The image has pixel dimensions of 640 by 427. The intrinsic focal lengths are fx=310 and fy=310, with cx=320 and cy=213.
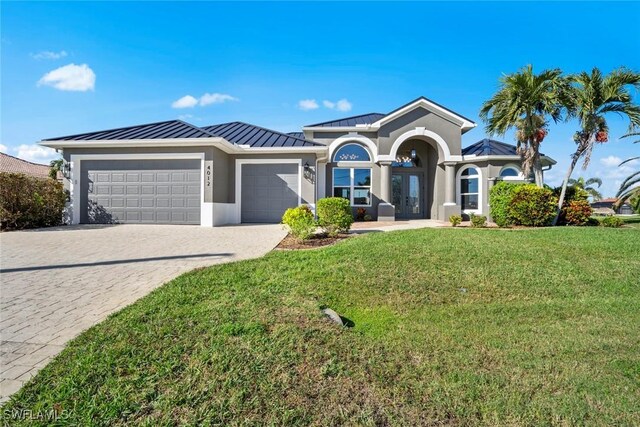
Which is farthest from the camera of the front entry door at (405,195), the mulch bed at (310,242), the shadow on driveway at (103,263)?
the front entry door at (405,195)

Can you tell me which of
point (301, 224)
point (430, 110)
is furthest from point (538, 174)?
point (301, 224)

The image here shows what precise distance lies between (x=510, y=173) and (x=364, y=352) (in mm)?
17156

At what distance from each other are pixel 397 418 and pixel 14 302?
5138 millimetres

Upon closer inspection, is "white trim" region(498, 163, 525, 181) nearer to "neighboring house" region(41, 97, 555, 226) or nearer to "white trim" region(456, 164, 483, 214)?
"neighboring house" region(41, 97, 555, 226)

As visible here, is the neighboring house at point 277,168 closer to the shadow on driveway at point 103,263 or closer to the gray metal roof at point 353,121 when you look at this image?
the gray metal roof at point 353,121

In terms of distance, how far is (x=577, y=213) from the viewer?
1234cm

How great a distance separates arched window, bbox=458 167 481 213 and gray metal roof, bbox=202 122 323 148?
8950 mm

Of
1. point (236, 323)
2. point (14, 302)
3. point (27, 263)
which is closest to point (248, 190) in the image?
point (27, 263)

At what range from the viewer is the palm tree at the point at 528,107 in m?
12.2

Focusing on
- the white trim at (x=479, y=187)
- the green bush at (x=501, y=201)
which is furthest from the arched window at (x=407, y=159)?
the green bush at (x=501, y=201)

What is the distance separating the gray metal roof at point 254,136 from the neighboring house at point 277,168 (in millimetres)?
54

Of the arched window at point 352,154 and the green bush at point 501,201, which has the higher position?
the arched window at point 352,154

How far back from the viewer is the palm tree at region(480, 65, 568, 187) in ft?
40.1

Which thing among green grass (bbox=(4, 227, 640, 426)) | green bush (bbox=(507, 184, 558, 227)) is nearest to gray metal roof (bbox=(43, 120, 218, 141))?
green grass (bbox=(4, 227, 640, 426))
